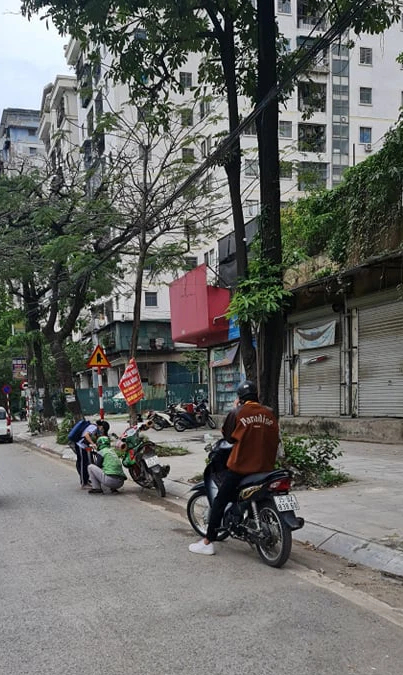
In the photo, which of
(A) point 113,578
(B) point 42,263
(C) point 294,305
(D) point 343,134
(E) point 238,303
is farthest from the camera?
(D) point 343,134

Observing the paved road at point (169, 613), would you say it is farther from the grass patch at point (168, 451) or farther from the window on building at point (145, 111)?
the window on building at point (145, 111)

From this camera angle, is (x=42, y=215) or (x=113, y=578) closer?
(x=113, y=578)

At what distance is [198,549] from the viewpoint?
6.08 meters

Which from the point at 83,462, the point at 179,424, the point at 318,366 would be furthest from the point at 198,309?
the point at 83,462

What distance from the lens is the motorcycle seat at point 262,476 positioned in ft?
18.1

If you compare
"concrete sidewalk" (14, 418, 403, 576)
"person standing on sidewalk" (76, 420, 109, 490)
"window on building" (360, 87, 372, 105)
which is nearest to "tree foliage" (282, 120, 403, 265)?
"concrete sidewalk" (14, 418, 403, 576)

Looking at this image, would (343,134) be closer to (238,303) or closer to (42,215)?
(42,215)

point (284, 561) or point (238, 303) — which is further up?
point (238, 303)

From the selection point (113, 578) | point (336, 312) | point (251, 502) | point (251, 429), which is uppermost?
point (336, 312)

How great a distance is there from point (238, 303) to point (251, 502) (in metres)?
3.48

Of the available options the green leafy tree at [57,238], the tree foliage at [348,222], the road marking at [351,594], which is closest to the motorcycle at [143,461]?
the road marking at [351,594]

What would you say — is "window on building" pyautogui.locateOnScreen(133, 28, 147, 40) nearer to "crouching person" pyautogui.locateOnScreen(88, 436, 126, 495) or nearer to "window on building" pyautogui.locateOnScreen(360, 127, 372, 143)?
"crouching person" pyautogui.locateOnScreen(88, 436, 126, 495)

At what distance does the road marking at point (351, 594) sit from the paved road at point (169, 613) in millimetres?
11

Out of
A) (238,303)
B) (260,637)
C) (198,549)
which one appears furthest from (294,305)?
(260,637)
